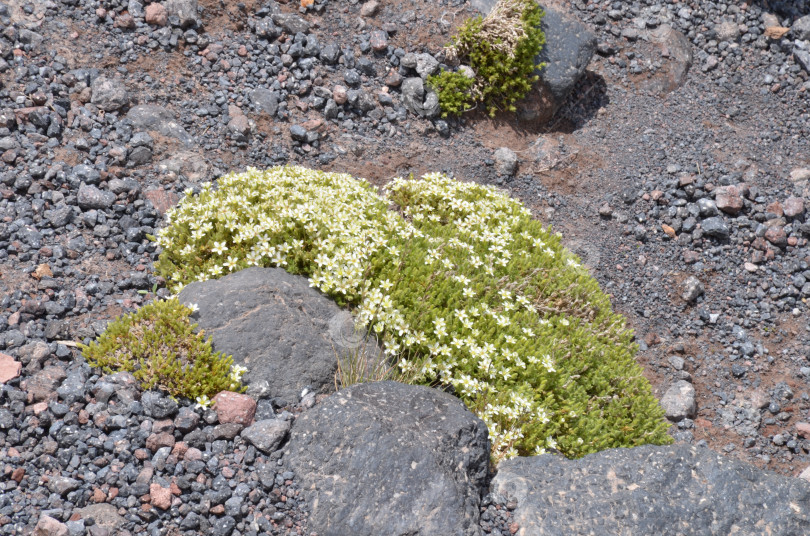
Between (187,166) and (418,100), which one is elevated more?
(418,100)

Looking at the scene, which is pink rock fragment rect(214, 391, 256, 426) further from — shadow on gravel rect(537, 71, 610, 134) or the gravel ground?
shadow on gravel rect(537, 71, 610, 134)

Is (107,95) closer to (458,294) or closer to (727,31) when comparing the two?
(458,294)

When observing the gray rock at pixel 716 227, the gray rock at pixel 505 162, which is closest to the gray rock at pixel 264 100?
the gray rock at pixel 505 162

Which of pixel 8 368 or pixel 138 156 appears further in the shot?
pixel 138 156

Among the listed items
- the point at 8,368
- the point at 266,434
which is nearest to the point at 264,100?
the point at 8,368

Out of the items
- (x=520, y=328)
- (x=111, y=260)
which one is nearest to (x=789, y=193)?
(x=520, y=328)

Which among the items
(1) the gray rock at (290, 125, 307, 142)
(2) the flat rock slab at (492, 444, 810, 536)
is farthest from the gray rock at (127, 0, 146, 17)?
(2) the flat rock slab at (492, 444, 810, 536)

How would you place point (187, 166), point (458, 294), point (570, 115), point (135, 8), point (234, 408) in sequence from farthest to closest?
point (570, 115), point (135, 8), point (187, 166), point (458, 294), point (234, 408)

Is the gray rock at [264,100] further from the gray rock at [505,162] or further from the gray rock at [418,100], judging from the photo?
the gray rock at [505,162]
